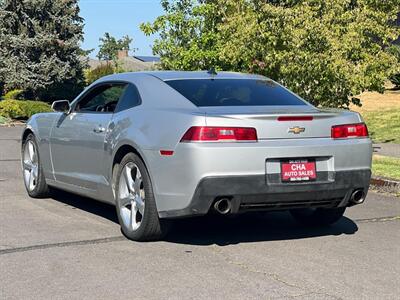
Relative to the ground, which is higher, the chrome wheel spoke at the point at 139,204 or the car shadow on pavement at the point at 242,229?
the chrome wheel spoke at the point at 139,204

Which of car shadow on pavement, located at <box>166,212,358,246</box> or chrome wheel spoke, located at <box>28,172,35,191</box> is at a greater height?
chrome wheel spoke, located at <box>28,172,35,191</box>

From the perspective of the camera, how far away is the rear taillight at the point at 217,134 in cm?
533

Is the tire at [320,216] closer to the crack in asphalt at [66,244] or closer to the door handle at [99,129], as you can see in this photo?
the crack in asphalt at [66,244]

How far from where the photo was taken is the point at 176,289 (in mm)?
4551

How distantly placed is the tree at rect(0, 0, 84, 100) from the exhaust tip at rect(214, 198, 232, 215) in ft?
88.5

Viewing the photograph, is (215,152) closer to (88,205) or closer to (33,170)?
(88,205)

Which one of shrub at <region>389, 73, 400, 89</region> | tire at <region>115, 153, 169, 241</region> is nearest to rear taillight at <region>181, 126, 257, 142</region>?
tire at <region>115, 153, 169, 241</region>

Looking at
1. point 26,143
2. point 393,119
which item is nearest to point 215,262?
point 26,143

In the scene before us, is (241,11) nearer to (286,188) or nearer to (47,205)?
(47,205)

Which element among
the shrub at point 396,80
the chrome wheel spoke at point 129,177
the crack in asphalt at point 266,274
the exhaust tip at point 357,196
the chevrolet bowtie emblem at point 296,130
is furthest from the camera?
the shrub at point 396,80

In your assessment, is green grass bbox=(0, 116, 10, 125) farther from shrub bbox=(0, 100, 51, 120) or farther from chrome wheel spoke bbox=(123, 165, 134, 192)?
chrome wheel spoke bbox=(123, 165, 134, 192)

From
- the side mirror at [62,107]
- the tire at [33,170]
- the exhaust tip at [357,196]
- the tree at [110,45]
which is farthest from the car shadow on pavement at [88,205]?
the tree at [110,45]

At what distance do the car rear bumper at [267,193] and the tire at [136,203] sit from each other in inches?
8.0

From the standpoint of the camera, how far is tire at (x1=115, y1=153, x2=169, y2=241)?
575 centimetres
